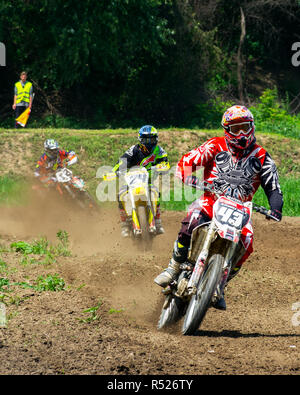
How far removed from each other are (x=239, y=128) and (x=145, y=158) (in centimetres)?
498

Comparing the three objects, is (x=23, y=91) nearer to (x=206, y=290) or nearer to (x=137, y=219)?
(x=137, y=219)

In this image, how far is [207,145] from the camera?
7.12 m

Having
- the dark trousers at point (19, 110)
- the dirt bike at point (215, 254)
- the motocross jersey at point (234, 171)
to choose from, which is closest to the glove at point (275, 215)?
the dirt bike at point (215, 254)

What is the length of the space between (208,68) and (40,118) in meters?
7.80

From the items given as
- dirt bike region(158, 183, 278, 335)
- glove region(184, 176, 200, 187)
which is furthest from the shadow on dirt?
glove region(184, 176, 200, 187)

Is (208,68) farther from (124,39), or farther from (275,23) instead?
(275,23)

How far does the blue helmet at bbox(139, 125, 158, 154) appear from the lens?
37.9ft

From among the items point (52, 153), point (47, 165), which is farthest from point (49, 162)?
point (52, 153)

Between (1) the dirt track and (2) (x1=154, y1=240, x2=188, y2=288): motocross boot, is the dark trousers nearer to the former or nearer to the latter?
(1) the dirt track

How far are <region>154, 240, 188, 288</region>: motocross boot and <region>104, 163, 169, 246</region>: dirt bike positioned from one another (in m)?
3.94

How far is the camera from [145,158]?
11805mm

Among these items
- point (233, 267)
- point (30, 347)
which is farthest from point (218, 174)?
point (30, 347)

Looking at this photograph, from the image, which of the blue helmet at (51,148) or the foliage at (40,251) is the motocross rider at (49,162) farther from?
the foliage at (40,251)

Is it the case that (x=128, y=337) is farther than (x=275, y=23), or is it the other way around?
(x=275, y=23)
